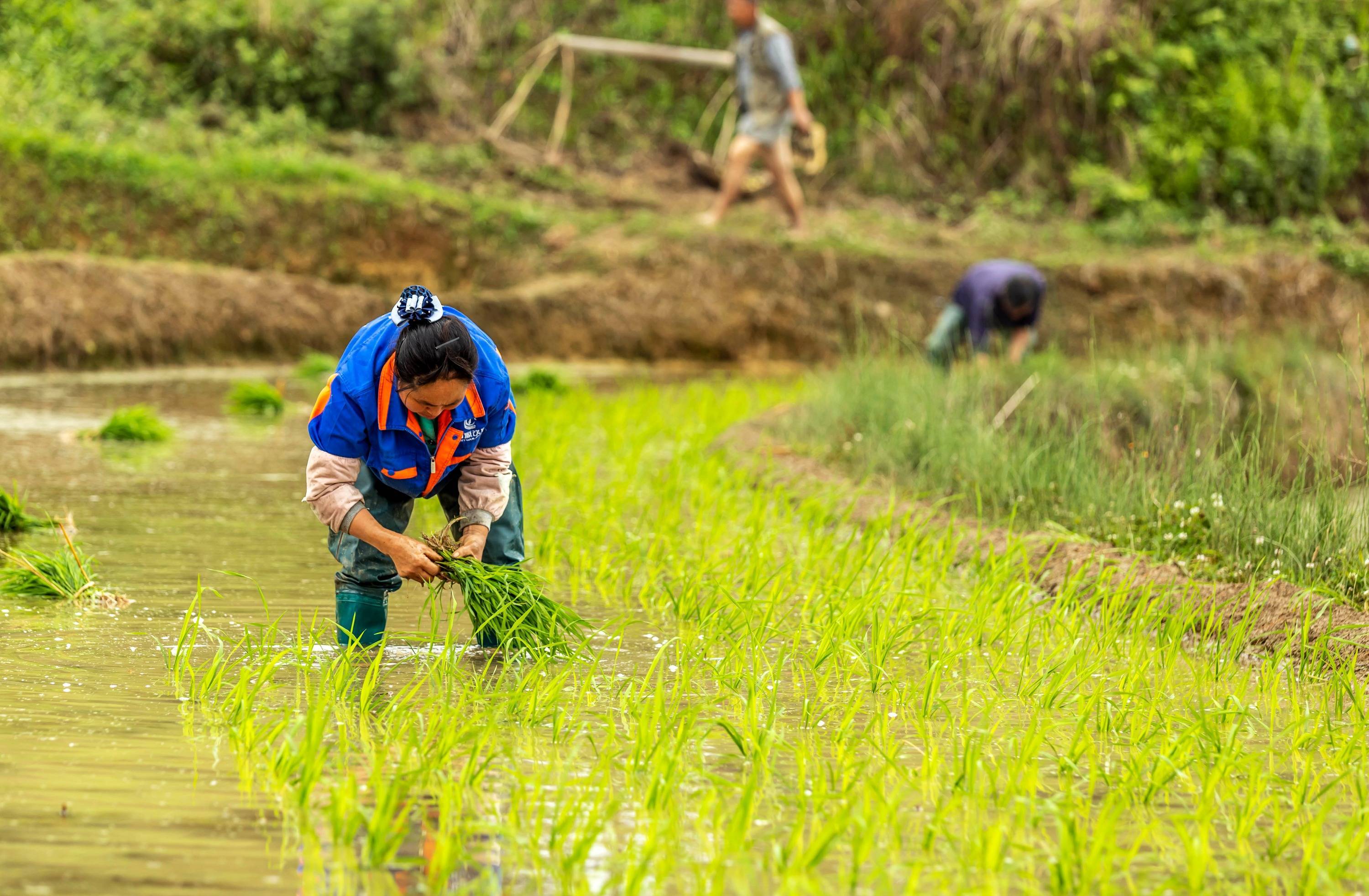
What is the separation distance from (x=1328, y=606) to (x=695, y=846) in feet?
8.79

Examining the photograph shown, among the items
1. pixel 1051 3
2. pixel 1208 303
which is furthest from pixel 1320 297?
pixel 1051 3

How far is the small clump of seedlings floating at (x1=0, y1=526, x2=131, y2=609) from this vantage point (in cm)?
462

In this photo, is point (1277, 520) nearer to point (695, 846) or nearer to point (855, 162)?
point (695, 846)

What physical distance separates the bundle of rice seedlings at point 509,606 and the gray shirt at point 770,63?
968cm

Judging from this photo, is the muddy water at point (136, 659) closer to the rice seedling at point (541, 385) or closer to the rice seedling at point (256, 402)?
the rice seedling at point (256, 402)

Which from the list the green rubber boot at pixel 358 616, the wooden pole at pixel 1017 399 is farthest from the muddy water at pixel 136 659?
the wooden pole at pixel 1017 399

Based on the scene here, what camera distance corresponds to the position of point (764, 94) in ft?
45.1

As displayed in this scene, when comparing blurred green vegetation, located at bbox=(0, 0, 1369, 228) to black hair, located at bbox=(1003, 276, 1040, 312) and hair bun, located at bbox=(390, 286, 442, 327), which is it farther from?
hair bun, located at bbox=(390, 286, 442, 327)

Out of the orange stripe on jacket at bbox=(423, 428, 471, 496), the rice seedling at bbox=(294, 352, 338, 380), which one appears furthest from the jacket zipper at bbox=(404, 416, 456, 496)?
the rice seedling at bbox=(294, 352, 338, 380)

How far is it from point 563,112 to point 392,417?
13.4m

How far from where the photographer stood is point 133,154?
1307cm

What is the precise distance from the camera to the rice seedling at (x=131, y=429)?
8.04 m

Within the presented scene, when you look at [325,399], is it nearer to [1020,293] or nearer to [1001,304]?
[1020,293]

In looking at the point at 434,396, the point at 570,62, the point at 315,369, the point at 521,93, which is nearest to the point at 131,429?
the point at 315,369
